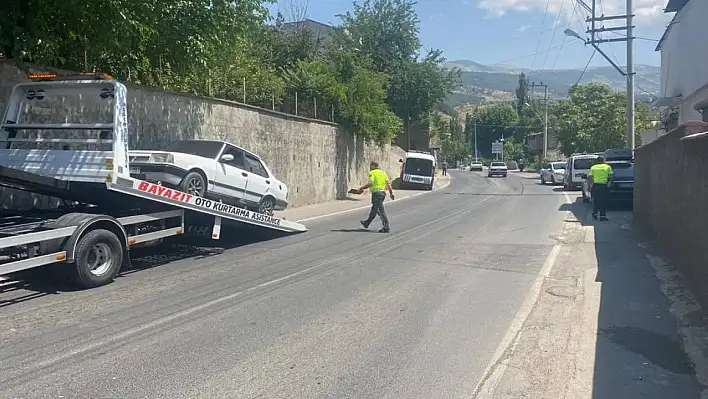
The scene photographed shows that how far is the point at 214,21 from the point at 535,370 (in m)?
11.2

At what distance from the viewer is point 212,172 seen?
12.6 m

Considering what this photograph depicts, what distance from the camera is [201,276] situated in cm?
1001

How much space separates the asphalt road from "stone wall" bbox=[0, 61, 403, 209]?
3.89 metres

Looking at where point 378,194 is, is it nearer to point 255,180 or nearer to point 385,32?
point 255,180

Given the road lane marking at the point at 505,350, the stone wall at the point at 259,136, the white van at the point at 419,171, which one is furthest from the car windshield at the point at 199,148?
the white van at the point at 419,171

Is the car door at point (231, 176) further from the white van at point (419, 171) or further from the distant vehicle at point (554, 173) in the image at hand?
the distant vehicle at point (554, 173)

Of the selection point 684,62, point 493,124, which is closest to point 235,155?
point 684,62

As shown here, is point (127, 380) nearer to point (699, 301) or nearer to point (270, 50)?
point (699, 301)

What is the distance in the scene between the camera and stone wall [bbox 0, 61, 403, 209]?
51.4ft

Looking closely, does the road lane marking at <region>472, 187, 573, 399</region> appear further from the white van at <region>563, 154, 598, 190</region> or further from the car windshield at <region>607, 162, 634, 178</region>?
the white van at <region>563, 154, 598, 190</region>

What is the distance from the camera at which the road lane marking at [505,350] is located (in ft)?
17.4

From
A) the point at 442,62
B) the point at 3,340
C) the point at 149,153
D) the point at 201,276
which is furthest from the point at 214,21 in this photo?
the point at 442,62

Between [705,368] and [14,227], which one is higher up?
[14,227]

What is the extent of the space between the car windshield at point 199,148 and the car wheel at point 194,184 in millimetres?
565
